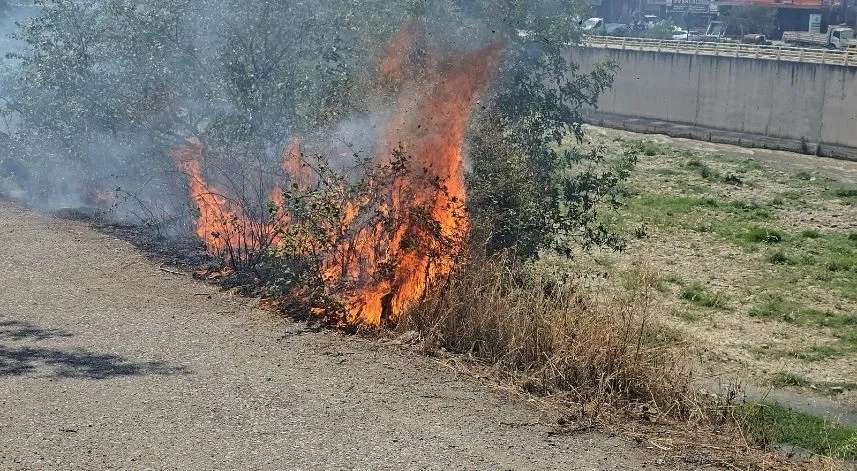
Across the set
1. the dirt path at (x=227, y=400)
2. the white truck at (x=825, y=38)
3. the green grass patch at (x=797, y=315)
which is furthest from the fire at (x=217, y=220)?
the white truck at (x=825, y=38)

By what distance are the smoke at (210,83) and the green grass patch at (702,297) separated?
200 inches

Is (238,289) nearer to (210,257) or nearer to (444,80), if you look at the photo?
(210,257)

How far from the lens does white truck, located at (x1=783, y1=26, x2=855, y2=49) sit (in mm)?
44812

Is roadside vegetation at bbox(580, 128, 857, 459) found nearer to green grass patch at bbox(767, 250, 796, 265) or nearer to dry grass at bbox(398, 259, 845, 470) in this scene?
green grass patch at bbox(767, 250, 796, 265)

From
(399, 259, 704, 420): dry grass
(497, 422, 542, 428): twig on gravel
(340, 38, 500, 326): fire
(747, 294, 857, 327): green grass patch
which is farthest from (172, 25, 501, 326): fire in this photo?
(747, 294, 857, 327): green grass patch

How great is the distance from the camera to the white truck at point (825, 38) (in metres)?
44.8

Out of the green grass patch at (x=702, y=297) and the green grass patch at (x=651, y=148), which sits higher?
the green grass patch at (x=702, y=297)

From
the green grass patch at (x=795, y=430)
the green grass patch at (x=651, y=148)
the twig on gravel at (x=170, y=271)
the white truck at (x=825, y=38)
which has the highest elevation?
the white truck at (x=825, y=38)

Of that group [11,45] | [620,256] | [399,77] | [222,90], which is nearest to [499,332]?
[399,77]

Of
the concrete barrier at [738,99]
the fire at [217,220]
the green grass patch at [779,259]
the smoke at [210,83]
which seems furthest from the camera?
the concrete barrier at [738,99]

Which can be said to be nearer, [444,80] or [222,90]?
[444,80]

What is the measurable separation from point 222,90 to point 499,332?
6.00 m

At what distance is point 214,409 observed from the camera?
7055 mm

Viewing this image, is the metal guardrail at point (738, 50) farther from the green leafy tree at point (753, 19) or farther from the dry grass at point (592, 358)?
the dry grass at point (592, 358)
